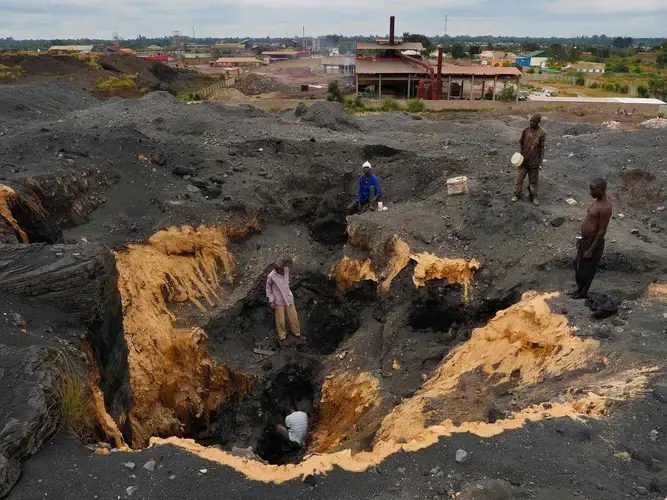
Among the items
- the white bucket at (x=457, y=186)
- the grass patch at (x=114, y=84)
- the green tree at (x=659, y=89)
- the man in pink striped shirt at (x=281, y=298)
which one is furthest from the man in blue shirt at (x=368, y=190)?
the green tree at (x=659, y=89)

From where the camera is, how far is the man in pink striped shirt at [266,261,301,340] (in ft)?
29.8

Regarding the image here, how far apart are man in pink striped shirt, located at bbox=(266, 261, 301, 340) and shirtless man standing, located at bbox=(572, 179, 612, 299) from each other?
4.89 metres

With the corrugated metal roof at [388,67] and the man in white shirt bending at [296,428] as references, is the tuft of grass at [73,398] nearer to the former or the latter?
the man in white shirt bending at [296,428]

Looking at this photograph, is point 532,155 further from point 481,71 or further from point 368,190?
point 481,71

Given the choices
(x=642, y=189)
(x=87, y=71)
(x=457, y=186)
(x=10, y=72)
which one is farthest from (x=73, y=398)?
(x=87, y=71)

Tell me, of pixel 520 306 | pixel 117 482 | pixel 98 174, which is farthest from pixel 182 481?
pixel 98 174

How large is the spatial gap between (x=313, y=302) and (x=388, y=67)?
26662mm

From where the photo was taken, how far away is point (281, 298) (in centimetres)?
941

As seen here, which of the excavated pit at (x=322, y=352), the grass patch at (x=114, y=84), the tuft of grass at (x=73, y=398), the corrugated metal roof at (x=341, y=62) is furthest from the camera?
the corrugated metal roof at (x=341, y=62)

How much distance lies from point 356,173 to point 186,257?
17.6 feet

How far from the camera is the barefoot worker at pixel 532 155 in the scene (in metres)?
9.02

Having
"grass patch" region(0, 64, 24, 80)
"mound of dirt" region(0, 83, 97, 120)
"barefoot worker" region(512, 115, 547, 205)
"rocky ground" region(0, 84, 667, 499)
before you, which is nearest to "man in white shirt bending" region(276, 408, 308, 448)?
"rocky ground" region(0, 84, 667, 499)

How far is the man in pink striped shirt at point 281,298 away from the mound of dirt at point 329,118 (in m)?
9.28

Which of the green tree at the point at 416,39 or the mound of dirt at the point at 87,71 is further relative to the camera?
the green tree at the point at 416,39
